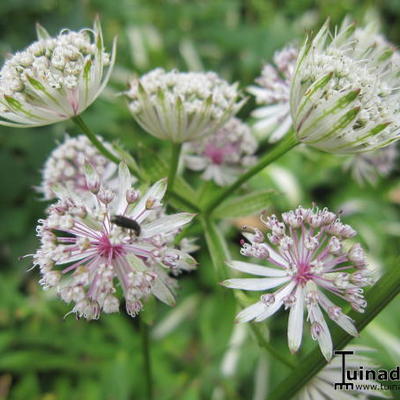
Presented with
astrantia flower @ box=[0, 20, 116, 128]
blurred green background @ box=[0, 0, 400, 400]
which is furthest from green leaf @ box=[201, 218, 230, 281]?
blurred green background @ box=[0, 0, 400, 400]

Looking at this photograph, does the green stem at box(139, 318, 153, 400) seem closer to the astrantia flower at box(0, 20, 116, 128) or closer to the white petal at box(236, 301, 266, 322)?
the white petal at box(236, 301, 266, 322)

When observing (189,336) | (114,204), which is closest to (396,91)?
(114,204)

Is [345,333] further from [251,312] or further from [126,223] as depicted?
[126,223]

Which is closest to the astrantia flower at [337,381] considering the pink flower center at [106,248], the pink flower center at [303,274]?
the pink flower center at [303,274]

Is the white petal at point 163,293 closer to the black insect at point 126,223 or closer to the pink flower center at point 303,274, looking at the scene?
the black insect at point 126,223

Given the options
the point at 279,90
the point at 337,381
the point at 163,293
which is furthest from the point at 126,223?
the point at 279,90

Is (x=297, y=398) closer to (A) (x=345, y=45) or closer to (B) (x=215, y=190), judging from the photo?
(B) (x=215, y=190)
